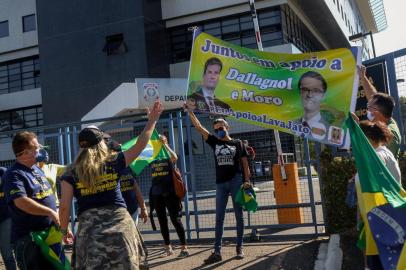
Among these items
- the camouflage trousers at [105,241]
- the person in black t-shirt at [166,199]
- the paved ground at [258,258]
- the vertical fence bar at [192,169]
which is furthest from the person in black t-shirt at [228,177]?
the camouflage trousers at [105,241]

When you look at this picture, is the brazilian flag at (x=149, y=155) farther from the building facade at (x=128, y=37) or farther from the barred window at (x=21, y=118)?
the barred window at (x=21, y=118)

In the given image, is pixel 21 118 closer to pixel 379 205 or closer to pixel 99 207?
pixel 99 207

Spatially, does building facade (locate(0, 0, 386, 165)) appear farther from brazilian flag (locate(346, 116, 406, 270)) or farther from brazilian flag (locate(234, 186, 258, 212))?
brazilian flag (locate(346, 116, 406, 270))

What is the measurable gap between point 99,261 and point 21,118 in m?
33.5

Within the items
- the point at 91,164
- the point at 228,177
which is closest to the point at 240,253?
the point at 228,177

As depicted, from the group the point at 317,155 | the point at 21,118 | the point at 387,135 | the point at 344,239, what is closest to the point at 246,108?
the point at 317,155

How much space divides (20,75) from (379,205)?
111ft

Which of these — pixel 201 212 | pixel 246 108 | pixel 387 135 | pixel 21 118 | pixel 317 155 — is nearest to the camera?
pixel 387 135

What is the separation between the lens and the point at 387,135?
13.7 feet

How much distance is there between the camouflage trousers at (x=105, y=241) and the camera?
366 centimetres

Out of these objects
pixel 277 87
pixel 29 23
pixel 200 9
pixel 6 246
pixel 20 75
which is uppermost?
pixel 29 23

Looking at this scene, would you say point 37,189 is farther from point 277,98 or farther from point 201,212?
point 201,212

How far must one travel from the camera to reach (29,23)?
3259 cm

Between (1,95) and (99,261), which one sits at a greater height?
(1,95)
